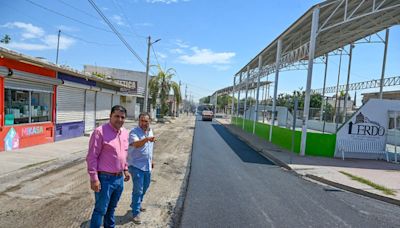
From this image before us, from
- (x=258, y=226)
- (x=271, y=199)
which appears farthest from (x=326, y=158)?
(x=258, y=226)

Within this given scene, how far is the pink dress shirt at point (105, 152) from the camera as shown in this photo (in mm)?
3624

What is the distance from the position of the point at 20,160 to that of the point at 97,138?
21.9ft

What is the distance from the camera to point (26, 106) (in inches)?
457

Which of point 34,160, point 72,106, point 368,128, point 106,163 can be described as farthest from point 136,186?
point 368,128

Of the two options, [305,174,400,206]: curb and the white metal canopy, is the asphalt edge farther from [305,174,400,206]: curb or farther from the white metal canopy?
the white metal canopy

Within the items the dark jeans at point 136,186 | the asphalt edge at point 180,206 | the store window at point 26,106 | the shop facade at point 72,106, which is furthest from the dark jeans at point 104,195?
the shop facade at point 72,106

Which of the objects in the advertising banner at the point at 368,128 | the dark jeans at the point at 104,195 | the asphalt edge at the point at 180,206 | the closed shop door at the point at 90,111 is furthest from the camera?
the closed shop door at the point at 90,111

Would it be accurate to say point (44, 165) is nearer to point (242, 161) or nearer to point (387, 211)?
point (242, 161)

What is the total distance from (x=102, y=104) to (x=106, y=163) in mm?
17021

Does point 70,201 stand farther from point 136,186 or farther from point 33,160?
point 33,160

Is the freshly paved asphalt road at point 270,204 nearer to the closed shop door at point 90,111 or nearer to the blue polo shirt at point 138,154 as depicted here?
the blue polo shirt at point 138,154

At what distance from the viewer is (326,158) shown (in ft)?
43.4

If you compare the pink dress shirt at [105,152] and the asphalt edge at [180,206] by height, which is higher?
the pink dress shirt at [105,152]

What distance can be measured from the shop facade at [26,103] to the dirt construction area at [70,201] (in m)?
3.42
